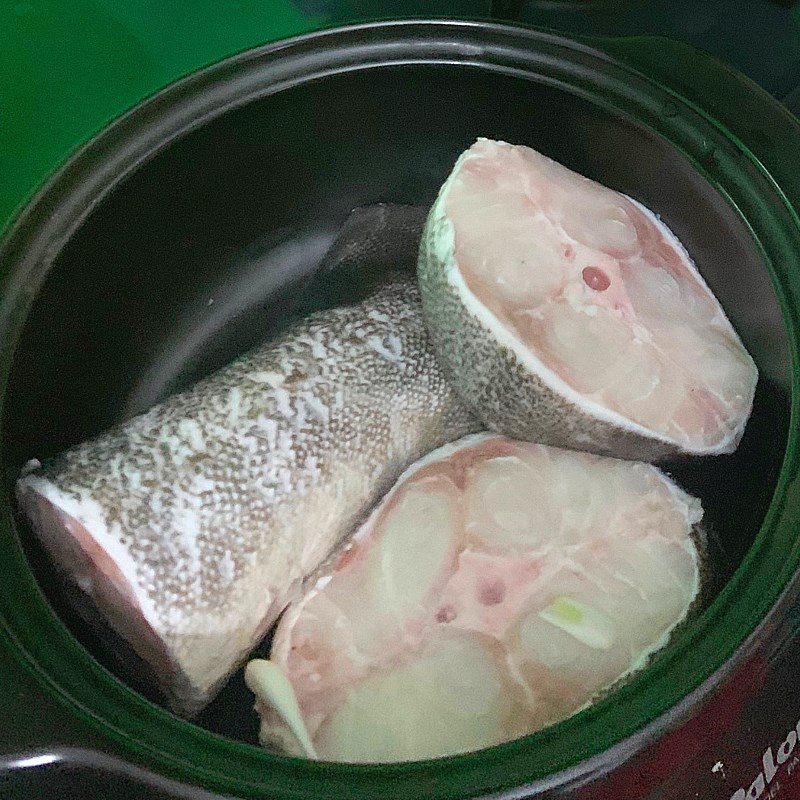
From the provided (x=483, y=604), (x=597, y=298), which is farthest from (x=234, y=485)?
(x=597, y=298)

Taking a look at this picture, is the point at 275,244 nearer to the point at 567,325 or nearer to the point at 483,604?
the point at 567,325

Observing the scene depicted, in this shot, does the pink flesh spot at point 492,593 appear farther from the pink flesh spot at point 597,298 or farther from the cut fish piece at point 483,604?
the pink flesh spot at point 597,298

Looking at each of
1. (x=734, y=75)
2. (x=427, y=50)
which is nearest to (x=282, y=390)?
(x=427, y=50)

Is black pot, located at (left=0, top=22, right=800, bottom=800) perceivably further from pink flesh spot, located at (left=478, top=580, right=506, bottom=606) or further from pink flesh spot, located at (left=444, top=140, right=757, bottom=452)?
pink flesh spot, located at (left=478, top=580, right=506, bottom=606)

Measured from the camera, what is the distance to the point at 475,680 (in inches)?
25.5

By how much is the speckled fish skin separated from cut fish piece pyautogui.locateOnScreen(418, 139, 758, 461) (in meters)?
0.08

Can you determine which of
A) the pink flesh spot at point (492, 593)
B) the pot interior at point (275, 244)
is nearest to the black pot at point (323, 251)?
the pot interior at point (275, 244)

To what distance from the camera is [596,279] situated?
76 centimetres

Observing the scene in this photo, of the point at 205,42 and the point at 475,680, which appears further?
the point at 205,42

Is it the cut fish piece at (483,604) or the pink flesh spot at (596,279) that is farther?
the pink flesh spot at (596,279)

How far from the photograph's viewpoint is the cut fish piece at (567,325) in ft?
2.35

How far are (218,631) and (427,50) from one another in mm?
569

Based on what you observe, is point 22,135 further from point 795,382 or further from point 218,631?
point 795,382

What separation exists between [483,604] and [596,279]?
1.01 ft
